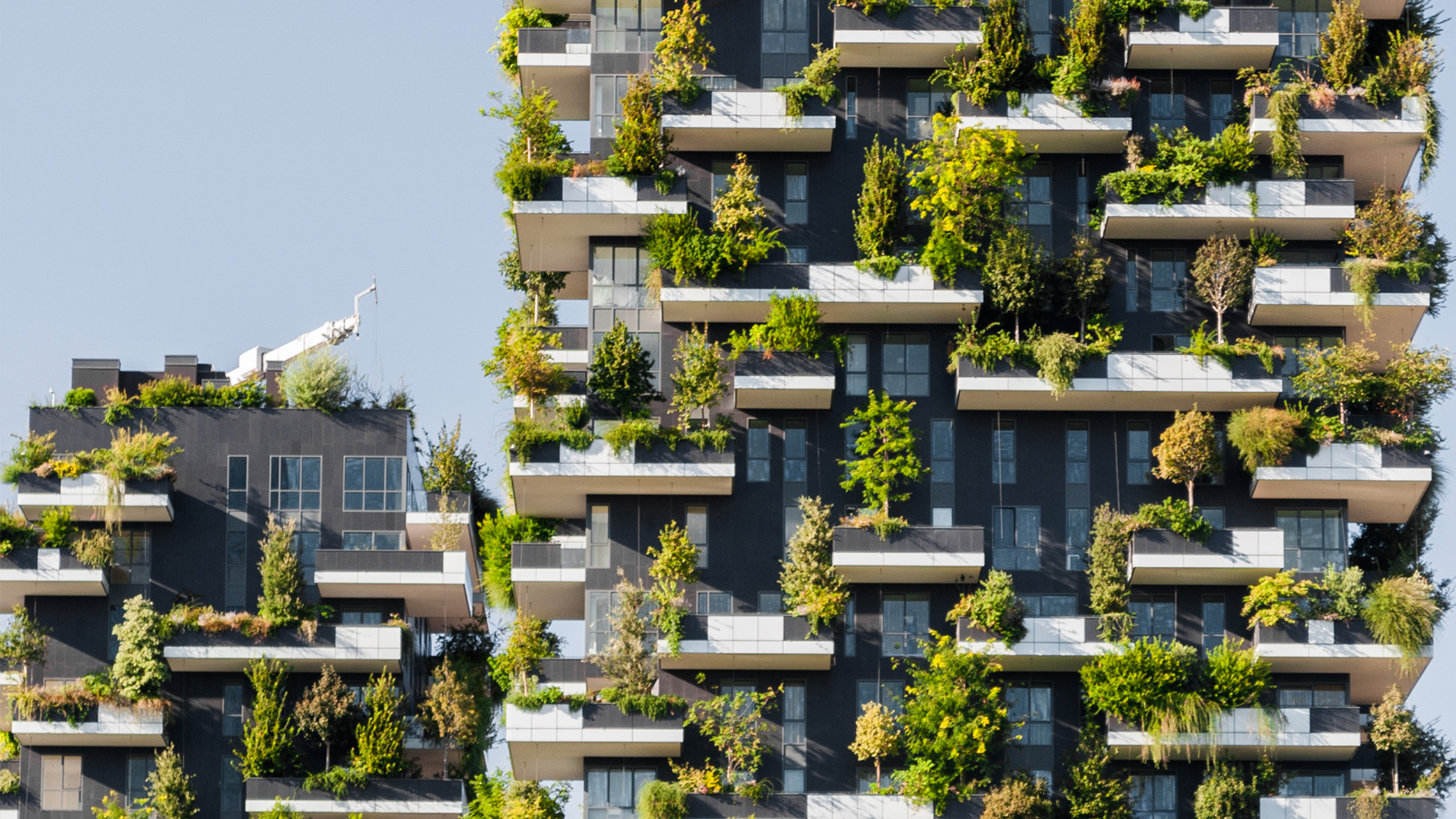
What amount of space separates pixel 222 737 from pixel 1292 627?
3119cm

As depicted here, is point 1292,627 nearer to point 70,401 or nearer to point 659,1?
point 659,1

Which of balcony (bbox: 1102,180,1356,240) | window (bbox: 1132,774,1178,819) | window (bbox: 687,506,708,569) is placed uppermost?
balcony (bbox: 1102,180,1356,240)

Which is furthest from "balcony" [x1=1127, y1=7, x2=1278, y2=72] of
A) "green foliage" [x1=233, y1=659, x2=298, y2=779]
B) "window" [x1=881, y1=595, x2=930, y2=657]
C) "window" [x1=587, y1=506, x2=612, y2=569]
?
"green foliage" [x1=233, y1=659, x2=298, y2=779]

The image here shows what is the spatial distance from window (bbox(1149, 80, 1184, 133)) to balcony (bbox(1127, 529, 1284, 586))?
12.6 m

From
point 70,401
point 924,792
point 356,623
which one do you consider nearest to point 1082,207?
point 924,792

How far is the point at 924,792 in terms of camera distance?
7650cm

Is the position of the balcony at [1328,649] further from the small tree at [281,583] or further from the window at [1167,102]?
the small tree at [281,583]

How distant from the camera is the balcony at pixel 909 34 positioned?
82.6 metres

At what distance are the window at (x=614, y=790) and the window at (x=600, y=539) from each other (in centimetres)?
581

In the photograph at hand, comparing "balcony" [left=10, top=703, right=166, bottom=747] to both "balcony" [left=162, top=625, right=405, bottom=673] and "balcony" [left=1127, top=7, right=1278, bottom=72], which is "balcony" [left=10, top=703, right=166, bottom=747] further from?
"balcony" [left=1127, top=7, right=1278, bottom=72]

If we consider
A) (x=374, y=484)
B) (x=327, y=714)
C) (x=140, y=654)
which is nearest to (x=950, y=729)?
(x=327, y=714)

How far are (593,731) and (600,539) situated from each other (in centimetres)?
595

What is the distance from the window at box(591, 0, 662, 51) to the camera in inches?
3332

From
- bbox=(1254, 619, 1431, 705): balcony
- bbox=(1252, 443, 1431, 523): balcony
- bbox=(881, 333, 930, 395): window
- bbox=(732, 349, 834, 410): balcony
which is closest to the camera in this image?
bbox=(1254, 619, 1431, 705): balcony
